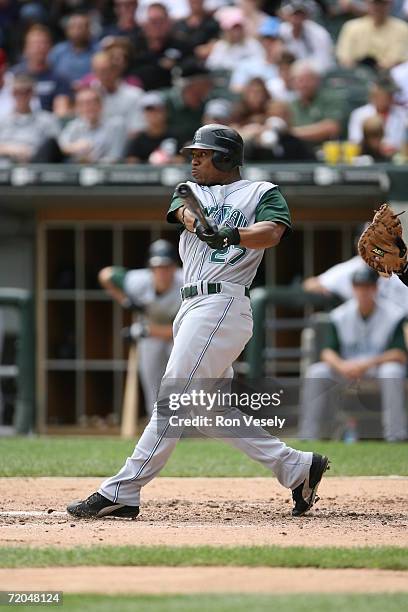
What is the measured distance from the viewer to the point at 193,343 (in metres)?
5.19

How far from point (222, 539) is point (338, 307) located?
20.1ft

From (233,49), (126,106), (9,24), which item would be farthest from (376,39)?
(9,24)

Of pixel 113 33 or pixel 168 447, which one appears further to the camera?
pixel 113 33

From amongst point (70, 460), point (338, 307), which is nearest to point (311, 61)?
point (338, 307)

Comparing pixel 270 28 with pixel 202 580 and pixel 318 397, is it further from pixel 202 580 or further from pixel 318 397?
pixel 202 580

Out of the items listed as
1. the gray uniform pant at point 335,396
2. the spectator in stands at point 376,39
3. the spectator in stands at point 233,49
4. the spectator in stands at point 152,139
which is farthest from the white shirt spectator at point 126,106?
the gray uniform pant at point 335,396

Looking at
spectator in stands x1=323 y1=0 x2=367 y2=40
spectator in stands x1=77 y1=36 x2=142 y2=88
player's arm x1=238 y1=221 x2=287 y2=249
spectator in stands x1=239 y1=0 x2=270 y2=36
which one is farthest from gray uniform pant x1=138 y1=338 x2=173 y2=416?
player's arm x1=238 y1=221 x2=287 y2=249

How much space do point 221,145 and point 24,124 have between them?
6.90 meters

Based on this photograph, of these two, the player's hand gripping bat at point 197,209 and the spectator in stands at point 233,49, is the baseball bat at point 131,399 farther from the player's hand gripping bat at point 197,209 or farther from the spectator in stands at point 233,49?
the player's hand gripping bat at point 197,209

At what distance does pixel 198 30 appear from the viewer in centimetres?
1341

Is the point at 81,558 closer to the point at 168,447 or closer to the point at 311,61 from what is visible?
the point at 168,447

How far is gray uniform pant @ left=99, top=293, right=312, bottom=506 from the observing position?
5.15 meters

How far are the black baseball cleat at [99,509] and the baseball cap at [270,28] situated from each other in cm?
839

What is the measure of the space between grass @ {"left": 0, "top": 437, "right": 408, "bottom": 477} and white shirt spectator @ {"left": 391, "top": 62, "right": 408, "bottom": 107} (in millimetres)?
4077
